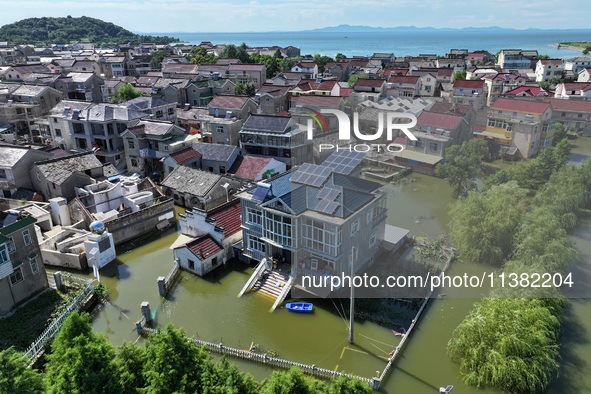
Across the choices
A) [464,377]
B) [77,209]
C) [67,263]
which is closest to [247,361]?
[464,377]

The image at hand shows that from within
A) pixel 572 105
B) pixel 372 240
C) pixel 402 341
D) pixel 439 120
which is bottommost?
pixel 402 341

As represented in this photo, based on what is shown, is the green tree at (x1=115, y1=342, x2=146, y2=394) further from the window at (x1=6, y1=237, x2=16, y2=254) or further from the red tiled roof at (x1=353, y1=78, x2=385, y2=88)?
the red tiled roof at (x1=353, y1=78, x2=385, y2=88)

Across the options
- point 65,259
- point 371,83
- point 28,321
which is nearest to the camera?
point 28,321

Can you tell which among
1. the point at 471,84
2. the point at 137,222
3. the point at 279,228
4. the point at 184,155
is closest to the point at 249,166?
the point at 184,155

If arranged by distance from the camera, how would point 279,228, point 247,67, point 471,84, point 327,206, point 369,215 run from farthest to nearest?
1. point 247,67
2. point 471,84
3. point 369,215
4. point 279,228
5. point 327,206

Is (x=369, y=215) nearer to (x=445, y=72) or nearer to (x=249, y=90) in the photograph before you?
(x=249, y=90)

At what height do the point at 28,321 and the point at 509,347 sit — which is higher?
the point at 509,347

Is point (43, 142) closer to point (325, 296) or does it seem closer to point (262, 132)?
point (262, 132)

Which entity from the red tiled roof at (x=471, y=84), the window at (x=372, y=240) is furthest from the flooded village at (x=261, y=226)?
the red tiled roof at (x=471, y=84)
